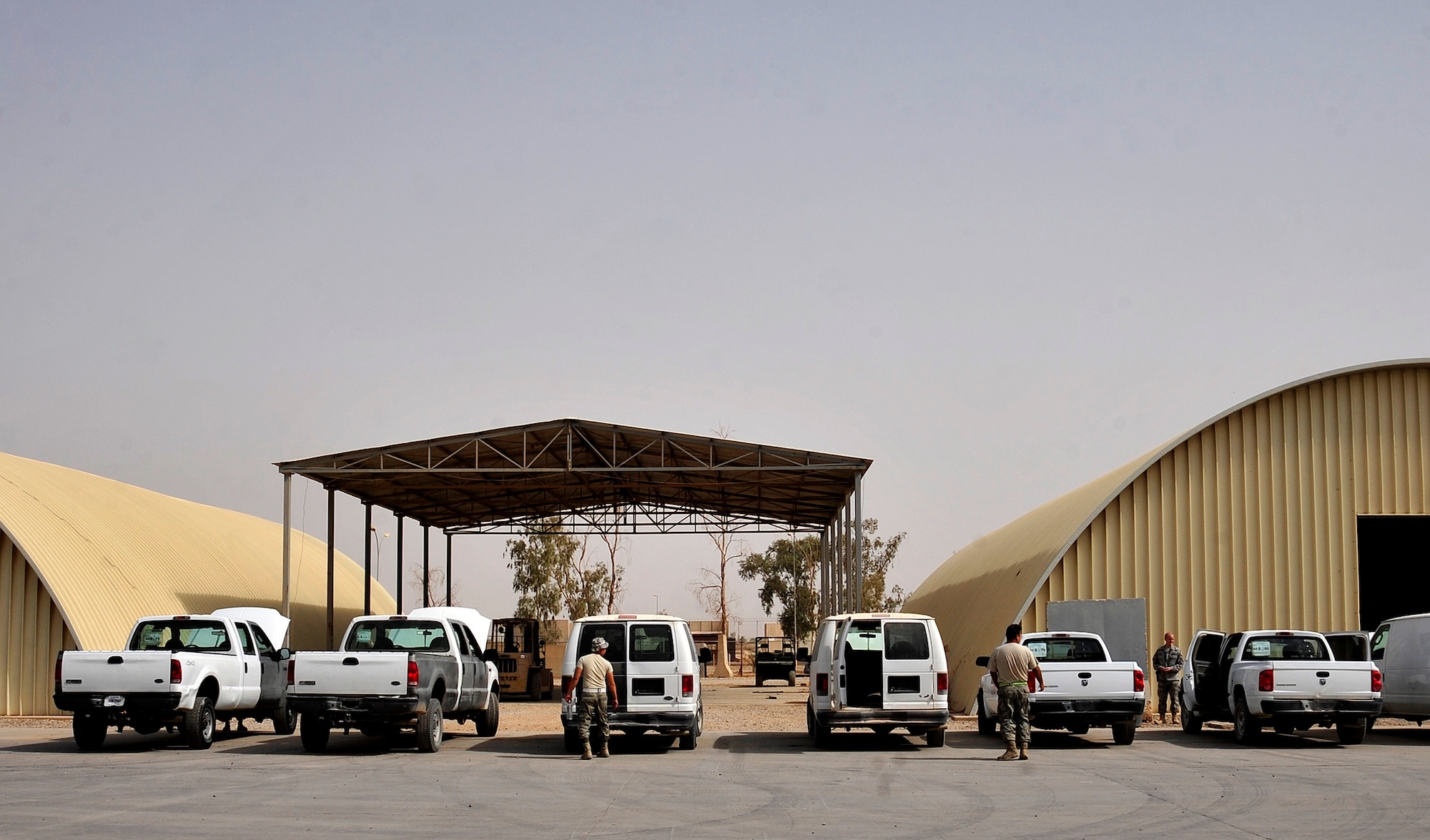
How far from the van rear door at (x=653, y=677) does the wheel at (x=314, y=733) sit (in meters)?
4.16

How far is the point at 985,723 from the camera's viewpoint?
2280 cm

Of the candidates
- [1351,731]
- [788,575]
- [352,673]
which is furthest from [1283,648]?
[788,575]

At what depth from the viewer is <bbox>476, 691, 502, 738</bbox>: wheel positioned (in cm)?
2300

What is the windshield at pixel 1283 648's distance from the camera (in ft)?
70.6

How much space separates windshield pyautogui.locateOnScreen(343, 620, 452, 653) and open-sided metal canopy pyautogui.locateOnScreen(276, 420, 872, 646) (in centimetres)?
Result: 959

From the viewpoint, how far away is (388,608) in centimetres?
5612

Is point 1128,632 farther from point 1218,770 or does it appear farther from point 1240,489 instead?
point 1218,770

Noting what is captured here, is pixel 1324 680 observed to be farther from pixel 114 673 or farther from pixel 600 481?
pixel 600 481

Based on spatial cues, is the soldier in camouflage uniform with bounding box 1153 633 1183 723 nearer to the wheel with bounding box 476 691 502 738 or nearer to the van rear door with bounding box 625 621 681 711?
the van rear door with bounding box 625 621 681 711

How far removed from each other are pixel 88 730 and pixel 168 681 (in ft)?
5.38

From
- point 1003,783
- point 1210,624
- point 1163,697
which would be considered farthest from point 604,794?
point 1210,624

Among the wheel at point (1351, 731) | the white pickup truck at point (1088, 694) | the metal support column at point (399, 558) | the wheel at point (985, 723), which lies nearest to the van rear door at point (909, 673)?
the white pickup truck at point (1088, 694)

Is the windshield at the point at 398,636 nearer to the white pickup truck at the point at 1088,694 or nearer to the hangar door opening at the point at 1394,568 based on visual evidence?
the white pickup truck at the point at 1088,694

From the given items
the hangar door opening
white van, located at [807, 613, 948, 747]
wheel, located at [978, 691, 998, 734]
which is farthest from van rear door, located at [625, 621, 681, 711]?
the hangar door opening
